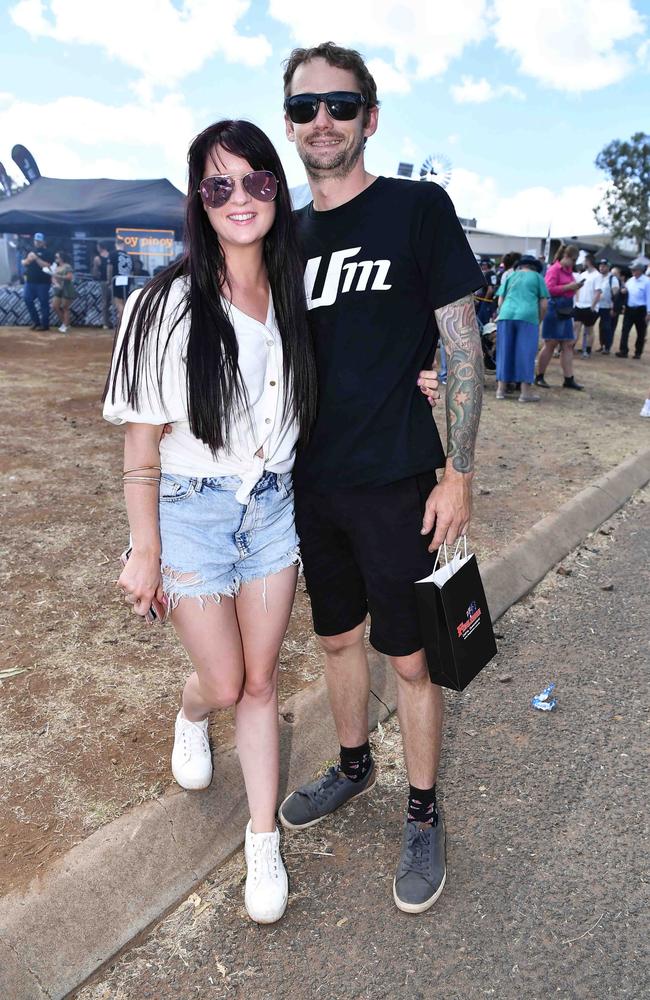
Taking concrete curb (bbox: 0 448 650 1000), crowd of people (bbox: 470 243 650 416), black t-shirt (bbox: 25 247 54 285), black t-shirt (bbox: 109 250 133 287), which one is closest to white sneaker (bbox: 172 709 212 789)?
concrete curb (bbox: 0 448 650 1000)

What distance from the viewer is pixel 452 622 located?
2.14m

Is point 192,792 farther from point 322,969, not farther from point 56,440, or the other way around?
point 56,440

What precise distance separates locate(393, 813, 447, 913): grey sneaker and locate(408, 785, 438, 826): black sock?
0.06 ft

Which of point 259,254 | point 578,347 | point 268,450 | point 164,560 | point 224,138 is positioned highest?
point 224,138

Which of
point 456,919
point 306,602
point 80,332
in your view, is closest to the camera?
point 456,919

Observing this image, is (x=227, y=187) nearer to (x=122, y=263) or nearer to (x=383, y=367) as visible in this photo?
(x=383, y=367)

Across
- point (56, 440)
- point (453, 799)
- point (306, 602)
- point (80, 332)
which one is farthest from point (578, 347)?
point (453, 799)

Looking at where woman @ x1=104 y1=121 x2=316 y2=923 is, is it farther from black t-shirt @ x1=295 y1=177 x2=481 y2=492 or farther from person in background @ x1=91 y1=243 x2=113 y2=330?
person in background @ x1=91 y1=243 x2=113 y2=330

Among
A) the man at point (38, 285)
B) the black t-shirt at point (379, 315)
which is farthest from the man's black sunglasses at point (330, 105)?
the man at point (38, 285)

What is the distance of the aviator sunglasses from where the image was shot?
1947 mm

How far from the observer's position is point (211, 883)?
2.31 meters

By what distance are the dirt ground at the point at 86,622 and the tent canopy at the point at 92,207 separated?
11599 millimetres

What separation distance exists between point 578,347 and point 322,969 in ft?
56.8

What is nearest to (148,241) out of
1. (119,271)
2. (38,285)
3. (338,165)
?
(119,271)
